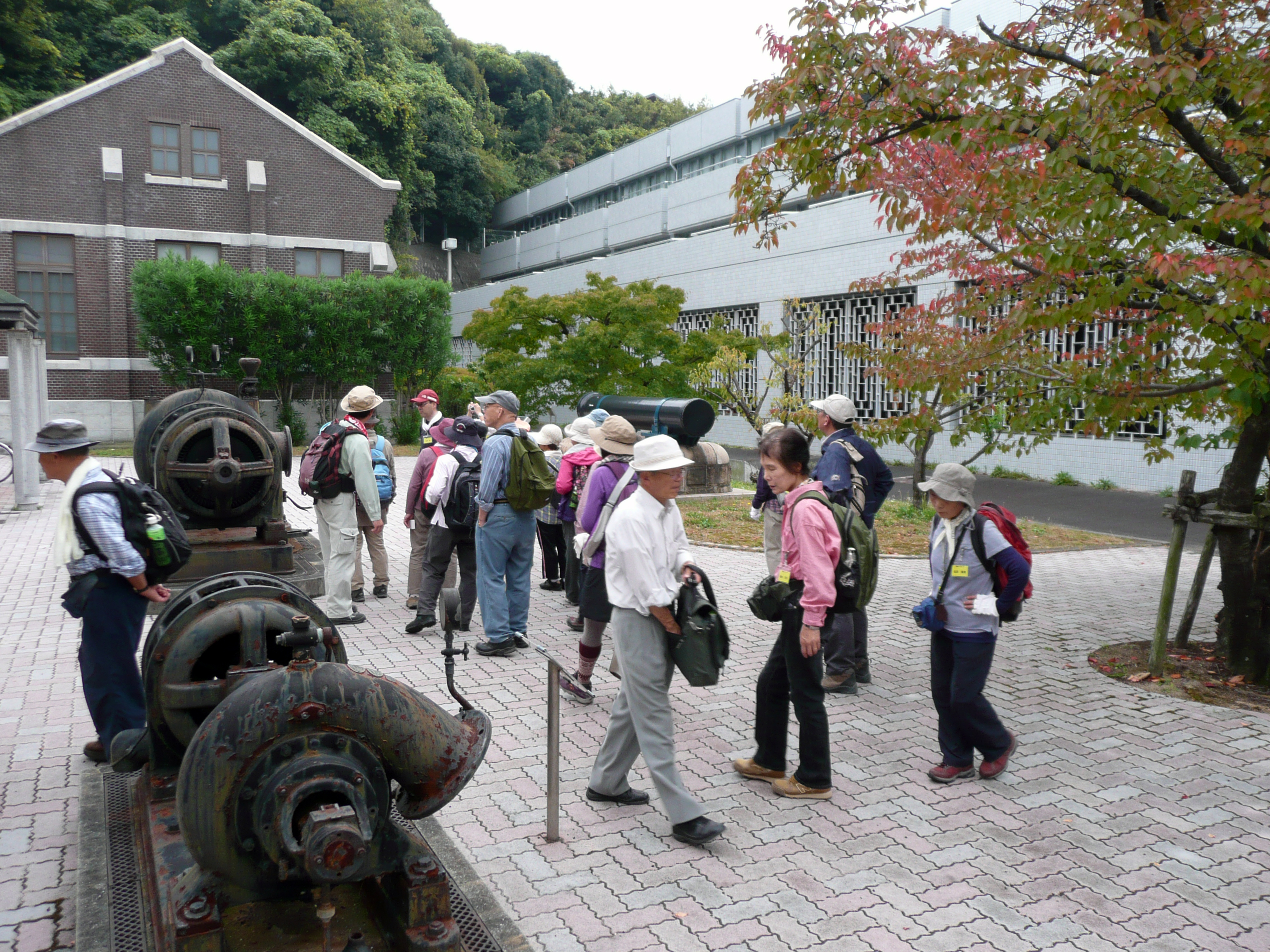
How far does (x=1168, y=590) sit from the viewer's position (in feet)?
21.1

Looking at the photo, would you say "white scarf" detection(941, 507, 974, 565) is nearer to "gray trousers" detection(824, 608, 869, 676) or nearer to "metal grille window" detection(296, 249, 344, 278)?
"gray trousers" detection(824, 608, 869, 676)

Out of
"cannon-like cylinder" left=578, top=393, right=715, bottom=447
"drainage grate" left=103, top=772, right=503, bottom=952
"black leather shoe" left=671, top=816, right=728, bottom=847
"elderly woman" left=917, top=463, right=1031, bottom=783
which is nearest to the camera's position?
"drainage grate" left=103, top=772, right=503, bottom=952

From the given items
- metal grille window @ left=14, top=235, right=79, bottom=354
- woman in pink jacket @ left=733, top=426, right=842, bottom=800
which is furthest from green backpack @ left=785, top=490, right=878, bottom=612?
metal grille window @ left=14, top=235, right=79, bottom=354

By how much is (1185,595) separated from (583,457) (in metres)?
6.35

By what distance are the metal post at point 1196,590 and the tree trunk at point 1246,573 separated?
0.33 ft

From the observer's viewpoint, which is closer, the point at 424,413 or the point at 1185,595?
the point at 1185,595

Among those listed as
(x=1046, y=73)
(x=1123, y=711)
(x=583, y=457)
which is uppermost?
(x=1046, y=73)

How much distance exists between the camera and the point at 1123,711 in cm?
598

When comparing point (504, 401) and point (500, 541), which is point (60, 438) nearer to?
point (500, 541)

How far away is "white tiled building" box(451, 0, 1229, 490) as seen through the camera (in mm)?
19188

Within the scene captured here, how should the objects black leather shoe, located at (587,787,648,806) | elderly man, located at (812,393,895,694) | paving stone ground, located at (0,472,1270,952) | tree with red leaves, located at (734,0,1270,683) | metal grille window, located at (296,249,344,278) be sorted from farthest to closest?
metal grille window, located at (296,249,344,278) → elderly man, located at (812,393,895,694) → tree with red leaves, located at (734,0,1270,683) → black leather shoe, located at (587,787,648,806) → paving stone ground, located at (0,472,1270,952)

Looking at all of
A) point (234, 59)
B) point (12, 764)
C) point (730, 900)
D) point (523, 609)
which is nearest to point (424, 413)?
point (523, 609)

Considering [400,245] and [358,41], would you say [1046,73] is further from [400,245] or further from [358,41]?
[400,245]

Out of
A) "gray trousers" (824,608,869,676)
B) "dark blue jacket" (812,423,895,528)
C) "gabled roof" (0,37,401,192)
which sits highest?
"gabled roof" (0,37,401,192)
